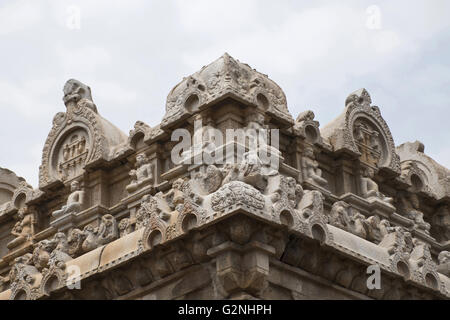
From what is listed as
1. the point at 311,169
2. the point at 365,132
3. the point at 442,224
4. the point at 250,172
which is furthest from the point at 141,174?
the point at 442,224

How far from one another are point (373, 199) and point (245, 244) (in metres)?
4.56

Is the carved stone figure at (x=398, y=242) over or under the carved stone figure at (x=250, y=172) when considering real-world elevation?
under

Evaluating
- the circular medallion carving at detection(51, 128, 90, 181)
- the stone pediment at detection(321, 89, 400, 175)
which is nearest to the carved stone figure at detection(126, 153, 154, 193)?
the circular medallion carving at detection(51, 128, 90, 181)

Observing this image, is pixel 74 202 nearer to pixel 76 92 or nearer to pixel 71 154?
pixel 71 154

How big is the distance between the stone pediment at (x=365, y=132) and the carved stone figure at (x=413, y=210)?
2.78 feet

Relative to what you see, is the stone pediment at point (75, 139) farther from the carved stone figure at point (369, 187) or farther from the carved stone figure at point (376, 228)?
the carved stone figure at point (376, 228)

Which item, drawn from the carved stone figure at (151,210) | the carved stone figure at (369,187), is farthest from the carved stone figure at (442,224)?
the carved stone figure at (151,210)

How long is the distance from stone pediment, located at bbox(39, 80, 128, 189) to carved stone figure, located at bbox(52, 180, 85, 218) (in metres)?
0.27

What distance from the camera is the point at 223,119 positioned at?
62.8 feet

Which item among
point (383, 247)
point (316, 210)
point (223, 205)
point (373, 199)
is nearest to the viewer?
point (223, 205)

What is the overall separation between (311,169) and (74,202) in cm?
460

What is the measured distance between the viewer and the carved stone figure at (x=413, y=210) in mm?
22391
